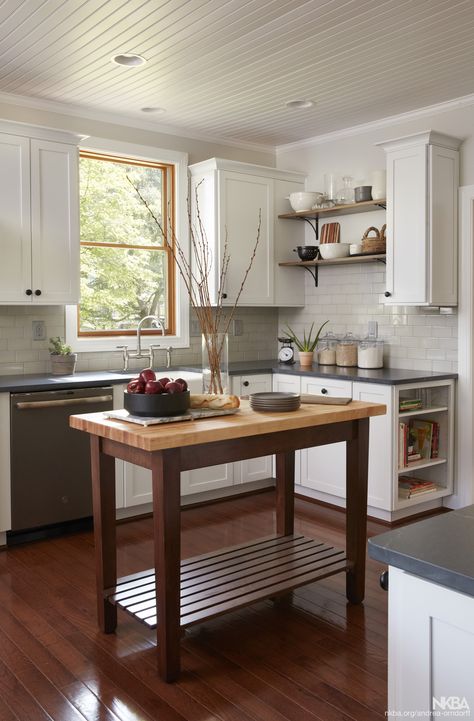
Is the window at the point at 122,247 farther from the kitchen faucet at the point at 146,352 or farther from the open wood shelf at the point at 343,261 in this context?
the open wood shelf at the point at 343,261

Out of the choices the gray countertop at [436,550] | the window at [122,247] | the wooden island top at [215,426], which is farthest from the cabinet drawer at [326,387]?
the gray countertop at [436,550]

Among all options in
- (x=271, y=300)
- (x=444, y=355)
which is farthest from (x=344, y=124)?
(x=444, y=355)

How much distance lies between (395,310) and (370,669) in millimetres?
3045

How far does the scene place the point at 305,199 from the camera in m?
5.55

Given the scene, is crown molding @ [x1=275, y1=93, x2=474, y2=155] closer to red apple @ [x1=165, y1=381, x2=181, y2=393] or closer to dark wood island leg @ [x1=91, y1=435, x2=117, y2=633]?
red apple @ [x1=165, y1=381, x2=181, y2=393]

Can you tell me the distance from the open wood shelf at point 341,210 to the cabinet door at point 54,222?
1900 mm

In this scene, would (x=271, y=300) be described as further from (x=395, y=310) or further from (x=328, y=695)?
(x=328, y=695)

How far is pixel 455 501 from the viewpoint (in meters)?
4.86

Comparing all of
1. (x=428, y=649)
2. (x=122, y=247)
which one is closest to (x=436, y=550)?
(x=428, y=649)

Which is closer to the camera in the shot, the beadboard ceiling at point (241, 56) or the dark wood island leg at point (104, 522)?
the dark wood island leg at point (104, 522)

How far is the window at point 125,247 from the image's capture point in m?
5.04

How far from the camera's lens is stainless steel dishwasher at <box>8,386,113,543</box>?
4.08 m

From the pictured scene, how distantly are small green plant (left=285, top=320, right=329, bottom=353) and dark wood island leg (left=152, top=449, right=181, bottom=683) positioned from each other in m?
2.98

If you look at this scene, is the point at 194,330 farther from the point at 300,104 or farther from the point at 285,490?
the point at 285,490
